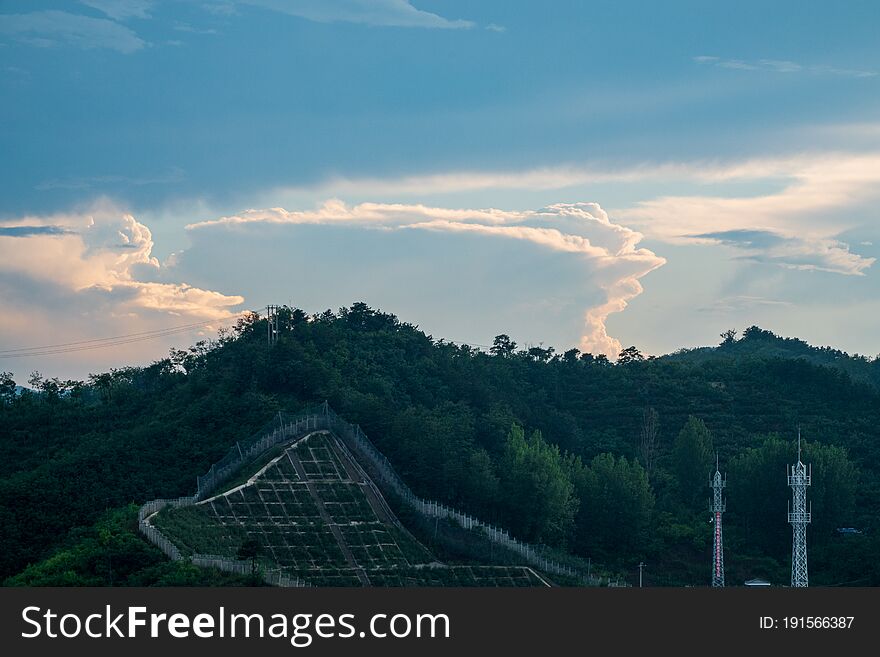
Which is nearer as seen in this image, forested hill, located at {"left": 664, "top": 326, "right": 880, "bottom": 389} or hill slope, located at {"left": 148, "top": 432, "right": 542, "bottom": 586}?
hill slope, located at {"left": 148, "top": 432, "right": 542, "bottom": 586}

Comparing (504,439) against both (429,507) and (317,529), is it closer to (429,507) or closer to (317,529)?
(429,507)

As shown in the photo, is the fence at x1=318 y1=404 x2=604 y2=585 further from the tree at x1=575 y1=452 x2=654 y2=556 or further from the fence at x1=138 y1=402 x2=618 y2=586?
the tree at x1=575 y1=452 x2=654 y2=556

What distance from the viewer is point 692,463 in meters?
127

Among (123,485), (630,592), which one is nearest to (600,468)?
(123,485)

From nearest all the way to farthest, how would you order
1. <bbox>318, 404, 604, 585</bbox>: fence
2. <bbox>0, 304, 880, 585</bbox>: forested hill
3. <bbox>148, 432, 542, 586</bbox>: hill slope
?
<bbox>148, 432, 542, 586</bbox>: hill slope → <bbox>318, 404, 604, 585</bbox>: fence → <bbox>0, 304, 880, 585</bbox>: forested hill

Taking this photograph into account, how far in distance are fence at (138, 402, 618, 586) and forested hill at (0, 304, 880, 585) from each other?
2.25 m

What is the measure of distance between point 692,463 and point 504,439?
17947 mm

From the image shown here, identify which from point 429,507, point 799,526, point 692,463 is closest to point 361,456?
point 429,507

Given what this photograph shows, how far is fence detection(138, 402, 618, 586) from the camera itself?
3696 inches

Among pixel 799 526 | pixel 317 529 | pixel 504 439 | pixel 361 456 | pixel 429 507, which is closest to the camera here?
pixel 317 529

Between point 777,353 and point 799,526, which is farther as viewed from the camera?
point 777,353

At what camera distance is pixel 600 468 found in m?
117

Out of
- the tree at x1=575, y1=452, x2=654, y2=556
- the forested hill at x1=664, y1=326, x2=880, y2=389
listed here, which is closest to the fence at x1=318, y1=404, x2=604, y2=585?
the tree at x1=575, y1=452, x2=654, y2=556

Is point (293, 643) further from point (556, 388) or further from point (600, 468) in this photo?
point (556, 388)
